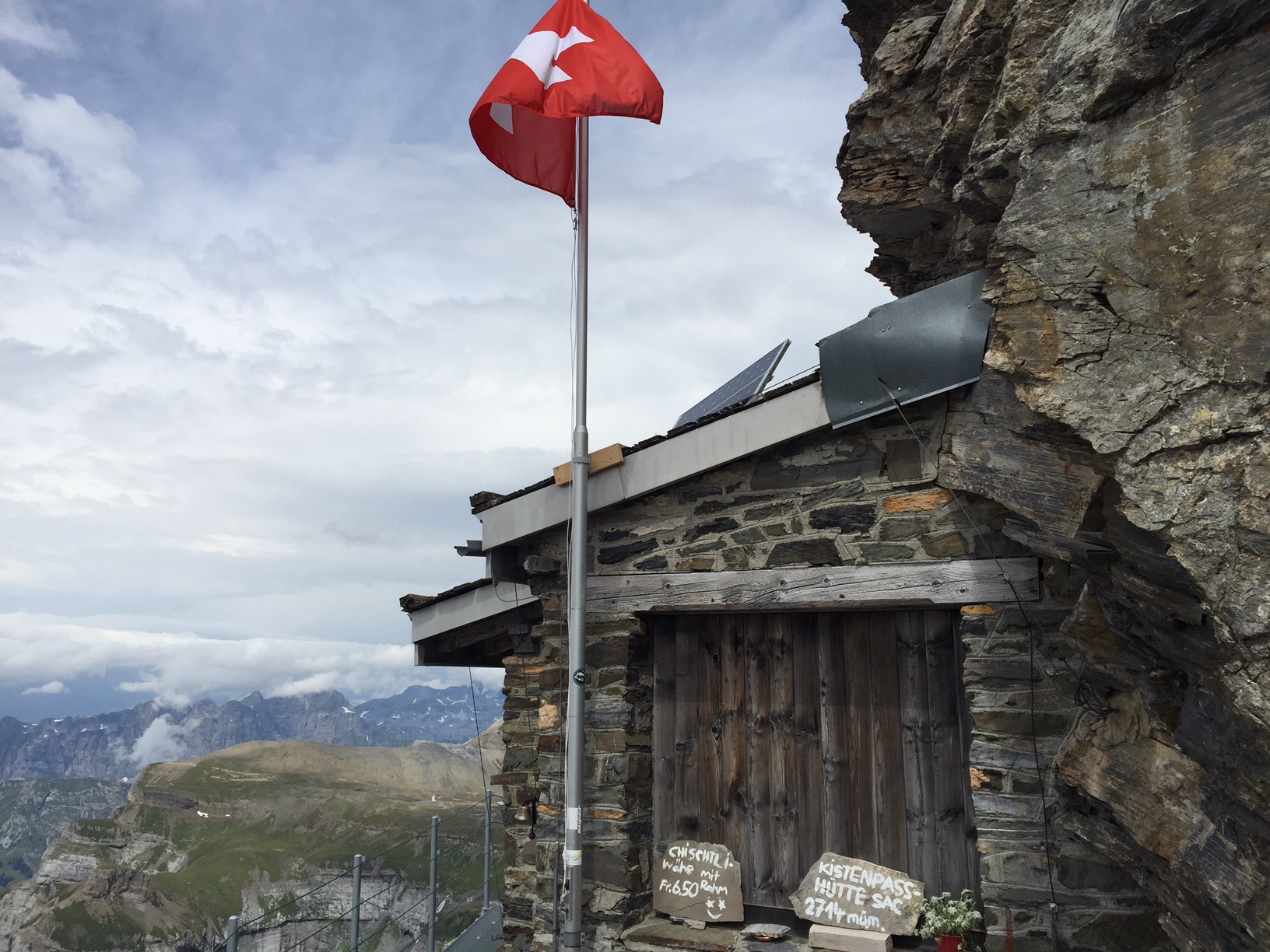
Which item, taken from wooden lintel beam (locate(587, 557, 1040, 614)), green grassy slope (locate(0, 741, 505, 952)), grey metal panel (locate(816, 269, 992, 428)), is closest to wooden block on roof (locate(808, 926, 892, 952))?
wooden lintel beam (locate(587, 557, 1040, 614))

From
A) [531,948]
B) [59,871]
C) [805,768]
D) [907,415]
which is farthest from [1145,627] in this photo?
[59,871]

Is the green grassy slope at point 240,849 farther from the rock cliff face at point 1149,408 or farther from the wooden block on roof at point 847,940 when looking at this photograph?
the rock cliff face at point 1149,408

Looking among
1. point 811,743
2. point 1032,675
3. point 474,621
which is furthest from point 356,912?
point 1032,675

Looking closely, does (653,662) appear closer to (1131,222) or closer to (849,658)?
(849,658)

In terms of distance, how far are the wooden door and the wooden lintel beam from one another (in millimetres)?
348

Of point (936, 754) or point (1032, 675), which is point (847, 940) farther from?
point (1032, 675)

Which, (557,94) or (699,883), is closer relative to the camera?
(699,883)

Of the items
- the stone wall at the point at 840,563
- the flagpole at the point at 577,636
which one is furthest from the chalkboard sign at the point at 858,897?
the flagpole at the point at 577,636

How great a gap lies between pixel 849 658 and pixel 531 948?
9.24ft

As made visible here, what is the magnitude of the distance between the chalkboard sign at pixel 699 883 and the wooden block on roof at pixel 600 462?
2462mm

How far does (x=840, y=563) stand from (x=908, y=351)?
1.29 metres

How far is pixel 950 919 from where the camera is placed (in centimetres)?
498

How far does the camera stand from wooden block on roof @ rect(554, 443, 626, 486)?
19.6ft

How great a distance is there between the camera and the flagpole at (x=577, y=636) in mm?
5488
